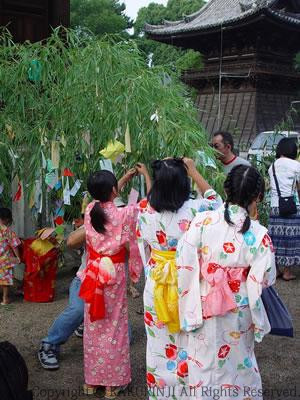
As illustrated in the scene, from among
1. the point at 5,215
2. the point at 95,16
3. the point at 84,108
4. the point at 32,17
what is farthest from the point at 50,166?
the point at 95,16

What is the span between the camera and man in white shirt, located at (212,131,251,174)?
452cm

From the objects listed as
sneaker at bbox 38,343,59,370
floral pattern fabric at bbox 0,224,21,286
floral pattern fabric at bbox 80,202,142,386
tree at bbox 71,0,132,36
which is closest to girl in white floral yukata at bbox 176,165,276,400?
floral pattern fabric at bbox 80,202,142,386

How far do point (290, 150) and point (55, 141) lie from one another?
97.4 inches

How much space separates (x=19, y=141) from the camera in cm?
452

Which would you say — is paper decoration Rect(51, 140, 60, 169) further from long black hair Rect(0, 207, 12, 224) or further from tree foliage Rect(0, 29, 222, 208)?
long black hair Rect(0, 207, 12, 224)

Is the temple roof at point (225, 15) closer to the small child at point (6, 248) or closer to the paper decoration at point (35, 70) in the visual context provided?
the paper decoration at point (35, 70)

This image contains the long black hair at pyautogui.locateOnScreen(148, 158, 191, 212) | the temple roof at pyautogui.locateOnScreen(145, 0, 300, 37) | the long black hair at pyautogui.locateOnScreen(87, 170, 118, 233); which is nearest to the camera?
the long black hair at pyautogui.locateOnScreen(148, 158, 191, 212)

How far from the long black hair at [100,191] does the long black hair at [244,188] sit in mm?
844

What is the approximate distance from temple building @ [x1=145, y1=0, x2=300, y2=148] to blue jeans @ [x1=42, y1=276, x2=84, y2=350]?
14785 millimetres

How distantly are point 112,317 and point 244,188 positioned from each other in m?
1.25

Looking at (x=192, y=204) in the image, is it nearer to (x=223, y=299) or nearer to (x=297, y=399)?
(x=223, y=299)

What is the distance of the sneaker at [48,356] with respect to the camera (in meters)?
3.46

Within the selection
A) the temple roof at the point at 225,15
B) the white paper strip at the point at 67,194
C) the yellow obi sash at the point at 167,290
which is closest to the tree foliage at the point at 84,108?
the white paper strip at the point at 67,194

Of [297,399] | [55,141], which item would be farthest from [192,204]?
[55,141]
